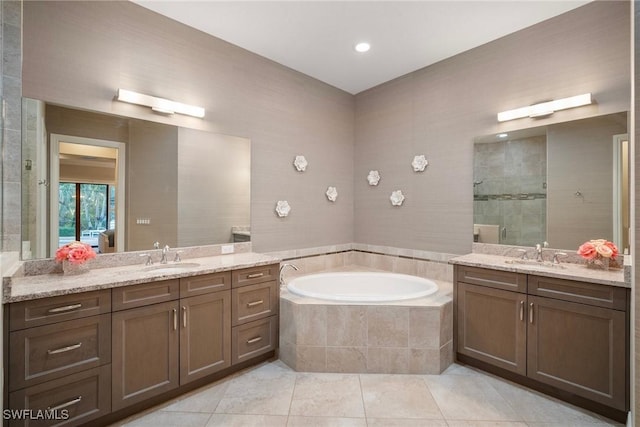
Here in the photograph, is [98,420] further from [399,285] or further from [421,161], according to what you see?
[421,161]

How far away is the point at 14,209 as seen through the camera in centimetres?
187

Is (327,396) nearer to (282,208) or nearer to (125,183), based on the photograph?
(282,208)

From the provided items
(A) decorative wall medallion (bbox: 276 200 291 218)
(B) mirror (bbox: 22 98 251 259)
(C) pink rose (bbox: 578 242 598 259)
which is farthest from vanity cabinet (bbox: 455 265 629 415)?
(B) mirror (bbox: 22 98 251 259)

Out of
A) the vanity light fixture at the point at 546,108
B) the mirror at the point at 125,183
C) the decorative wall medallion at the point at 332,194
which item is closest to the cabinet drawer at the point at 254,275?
the mirror at the point at 125,183

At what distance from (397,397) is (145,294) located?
1841mm

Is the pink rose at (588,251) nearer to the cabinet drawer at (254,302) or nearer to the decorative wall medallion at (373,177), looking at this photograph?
the decorative wall medallion at (373,177)

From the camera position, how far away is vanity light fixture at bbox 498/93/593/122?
2.38 metres

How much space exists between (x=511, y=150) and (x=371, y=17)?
1.71 m

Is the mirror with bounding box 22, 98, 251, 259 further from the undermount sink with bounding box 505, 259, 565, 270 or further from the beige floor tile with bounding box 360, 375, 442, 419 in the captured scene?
the undermount sink with bounding box 505, 259, 565, 270

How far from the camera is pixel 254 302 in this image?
2.51 metres

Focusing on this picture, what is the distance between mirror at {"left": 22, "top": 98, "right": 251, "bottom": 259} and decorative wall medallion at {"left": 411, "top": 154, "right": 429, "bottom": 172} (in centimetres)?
183

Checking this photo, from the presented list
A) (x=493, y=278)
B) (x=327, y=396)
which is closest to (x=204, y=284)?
(x=327, y=396)

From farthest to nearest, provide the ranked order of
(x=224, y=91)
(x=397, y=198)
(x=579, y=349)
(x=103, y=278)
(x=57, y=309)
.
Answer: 1. (x=397, y=198)
2. (x=224, y=91)
3. (x=579, y=349)
4. (x=103, y=278)
5. (x=57, y=309)

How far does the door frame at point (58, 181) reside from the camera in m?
2.03
